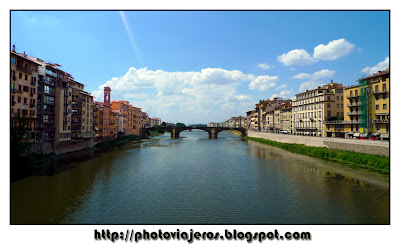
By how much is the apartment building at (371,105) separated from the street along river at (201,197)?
10.8 metres

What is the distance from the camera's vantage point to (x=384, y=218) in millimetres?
11477

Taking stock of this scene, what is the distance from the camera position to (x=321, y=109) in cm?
5162

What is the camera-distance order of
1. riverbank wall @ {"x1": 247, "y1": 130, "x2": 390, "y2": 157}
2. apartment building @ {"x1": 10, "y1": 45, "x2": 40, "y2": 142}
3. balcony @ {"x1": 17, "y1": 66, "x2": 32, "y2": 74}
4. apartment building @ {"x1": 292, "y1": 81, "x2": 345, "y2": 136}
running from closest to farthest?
1. apartment building @ {"x1": 10, "y1": 45, "x2": 40, "y2": 142}
2. riverbank wall @ {"x1": 247, "y1": 130, "x2": 390, "y2": 157}
3. balcony @ {"x1": 17, "y1": 66, "x2": 32, "y2": 74}
4. apartment building @ {"x1": 292, "y1": 81, "x2": 345, "y2": 136}

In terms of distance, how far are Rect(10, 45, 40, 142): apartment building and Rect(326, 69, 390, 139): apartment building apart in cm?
4183

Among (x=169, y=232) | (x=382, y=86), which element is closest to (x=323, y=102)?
(x=382, y=86)

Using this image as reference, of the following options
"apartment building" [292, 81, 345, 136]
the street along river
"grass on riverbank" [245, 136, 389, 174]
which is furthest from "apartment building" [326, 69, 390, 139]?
the street along river

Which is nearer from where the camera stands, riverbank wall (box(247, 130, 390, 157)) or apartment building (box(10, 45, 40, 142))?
apartment building (box(10, 45, 40, 142))

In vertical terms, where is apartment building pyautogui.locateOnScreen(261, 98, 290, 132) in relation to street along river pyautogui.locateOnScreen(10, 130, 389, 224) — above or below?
above

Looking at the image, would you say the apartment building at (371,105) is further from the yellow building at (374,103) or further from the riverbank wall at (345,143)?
the riverbank wall at (345,143)

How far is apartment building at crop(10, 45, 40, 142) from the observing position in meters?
26.6

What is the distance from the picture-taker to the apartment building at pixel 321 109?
166 feet

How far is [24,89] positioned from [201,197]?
26532mm

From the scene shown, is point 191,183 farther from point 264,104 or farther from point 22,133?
point 264,104

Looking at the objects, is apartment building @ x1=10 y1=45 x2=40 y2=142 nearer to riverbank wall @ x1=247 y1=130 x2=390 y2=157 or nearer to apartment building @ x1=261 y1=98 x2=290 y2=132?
riverbank wall @ x1=247 y1=130 x2=390 y2=157
